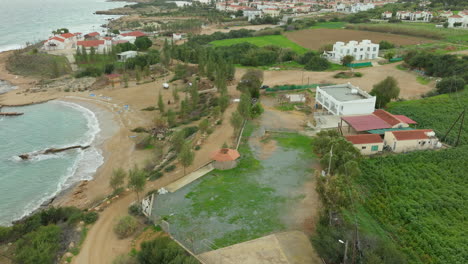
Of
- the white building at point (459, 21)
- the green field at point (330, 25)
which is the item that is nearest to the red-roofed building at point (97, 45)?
the green field at point (330, 25)

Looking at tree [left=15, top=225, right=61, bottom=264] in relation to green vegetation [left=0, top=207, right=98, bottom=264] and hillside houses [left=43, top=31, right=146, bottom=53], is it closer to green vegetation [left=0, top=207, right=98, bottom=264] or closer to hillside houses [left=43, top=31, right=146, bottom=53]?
green vegetation [left=0, top=207, right=98, bottom=264]

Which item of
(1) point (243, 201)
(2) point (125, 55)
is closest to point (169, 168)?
(1) point (243, 201)

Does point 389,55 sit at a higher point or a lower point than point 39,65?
higher

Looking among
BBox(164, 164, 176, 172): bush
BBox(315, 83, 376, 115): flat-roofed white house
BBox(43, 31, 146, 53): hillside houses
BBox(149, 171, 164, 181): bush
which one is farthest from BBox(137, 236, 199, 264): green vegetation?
BBox(43, 31, 146, 53): hillside houses

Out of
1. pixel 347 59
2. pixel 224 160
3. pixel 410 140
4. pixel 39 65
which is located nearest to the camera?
pixel 224 160

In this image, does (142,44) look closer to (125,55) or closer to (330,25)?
(125,55)

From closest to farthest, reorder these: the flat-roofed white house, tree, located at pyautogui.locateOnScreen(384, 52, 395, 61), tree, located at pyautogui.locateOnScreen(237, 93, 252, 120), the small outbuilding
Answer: the small outbuilding < the flat-roofed white house < tree, located at pyautogui.locateOnScreen(237, 93, 252, 120) < tree, located at pyautogui.locateOnScreen(384, 52, 395, 61)
